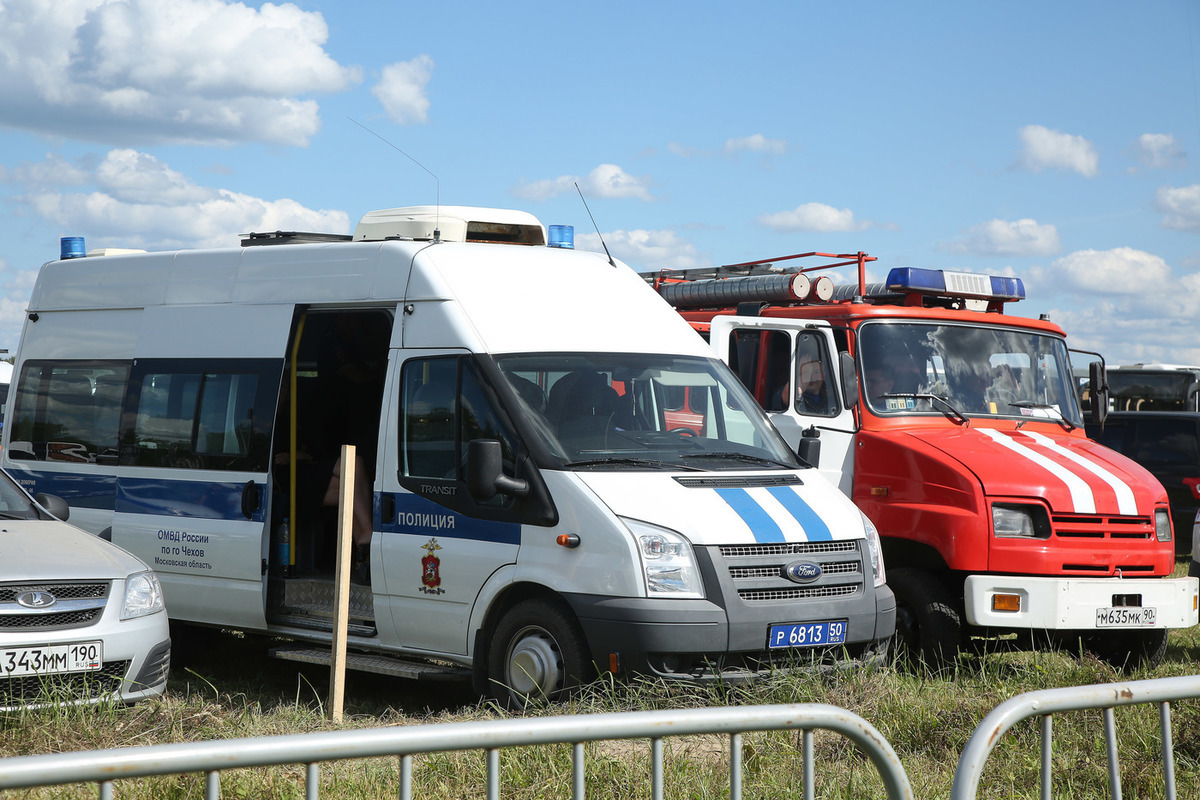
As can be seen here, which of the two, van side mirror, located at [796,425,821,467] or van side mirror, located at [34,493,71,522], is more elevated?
van side mirror, located at [796,425,821,467]

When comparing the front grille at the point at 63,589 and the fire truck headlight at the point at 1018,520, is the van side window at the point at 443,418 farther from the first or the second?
the fire truck headlight at the point at 1018,520

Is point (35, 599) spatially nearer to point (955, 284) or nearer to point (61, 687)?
point (61, 687)

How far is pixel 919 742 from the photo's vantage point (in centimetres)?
609

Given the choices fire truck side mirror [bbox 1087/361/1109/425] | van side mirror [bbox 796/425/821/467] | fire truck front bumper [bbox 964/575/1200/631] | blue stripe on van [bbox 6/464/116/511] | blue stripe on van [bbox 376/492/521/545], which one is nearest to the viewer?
blue stripe on van [bbox 376/492/521/545]

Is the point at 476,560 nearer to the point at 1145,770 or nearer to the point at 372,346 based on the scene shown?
the point at 372,346

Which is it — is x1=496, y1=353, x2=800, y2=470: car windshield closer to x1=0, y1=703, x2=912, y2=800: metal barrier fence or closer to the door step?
the door step

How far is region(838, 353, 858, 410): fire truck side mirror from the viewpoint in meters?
8.84

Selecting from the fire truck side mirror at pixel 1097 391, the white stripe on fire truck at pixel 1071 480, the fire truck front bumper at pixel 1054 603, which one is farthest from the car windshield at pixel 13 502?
the fire truck side mirror at pixel 1097 391

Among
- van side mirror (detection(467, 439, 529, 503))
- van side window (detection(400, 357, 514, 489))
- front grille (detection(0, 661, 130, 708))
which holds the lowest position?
front grille (detection(0, 661, 130, 708))

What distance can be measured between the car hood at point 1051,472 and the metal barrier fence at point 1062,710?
4486 mm

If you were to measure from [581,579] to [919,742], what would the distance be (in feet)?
5.79

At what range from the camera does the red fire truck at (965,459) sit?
8094 mm

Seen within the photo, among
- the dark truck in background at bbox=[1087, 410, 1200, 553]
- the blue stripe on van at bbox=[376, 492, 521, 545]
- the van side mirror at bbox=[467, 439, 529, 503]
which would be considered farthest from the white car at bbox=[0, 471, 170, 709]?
the dark truck in background at bbox=[1087, 410, 1200, 553]

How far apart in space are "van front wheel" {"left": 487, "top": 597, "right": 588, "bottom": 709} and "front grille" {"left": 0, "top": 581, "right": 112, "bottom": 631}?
205cm
